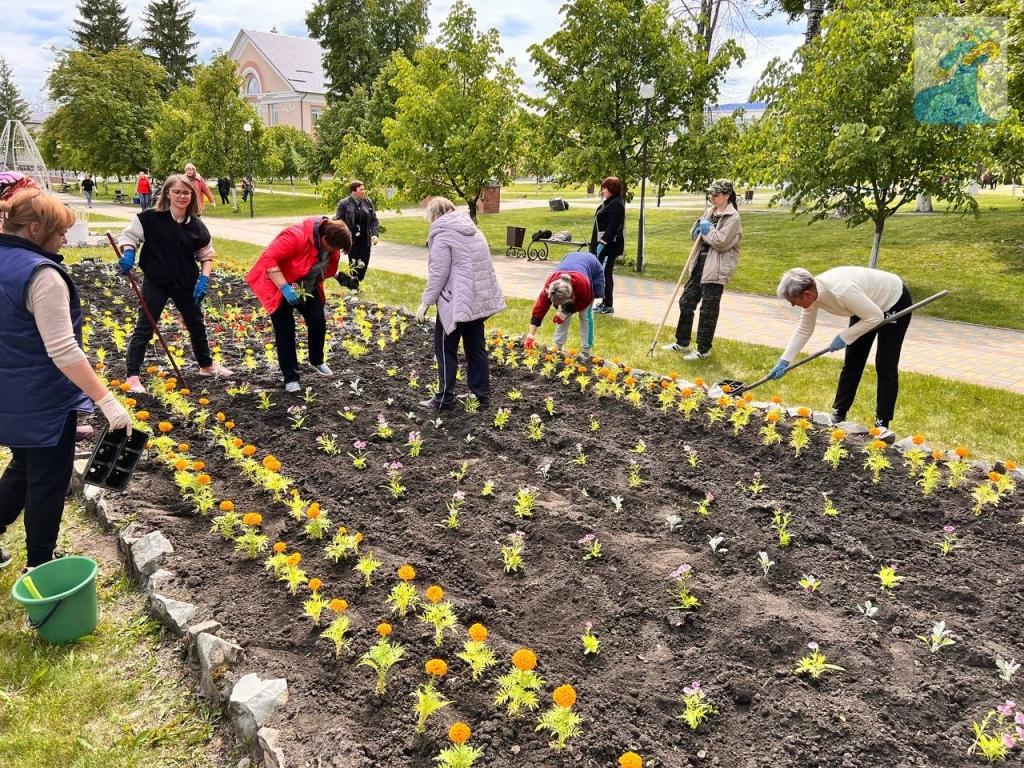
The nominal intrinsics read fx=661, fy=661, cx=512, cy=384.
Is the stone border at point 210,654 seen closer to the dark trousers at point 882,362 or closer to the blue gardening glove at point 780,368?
the blue gardening glove at point 780,368

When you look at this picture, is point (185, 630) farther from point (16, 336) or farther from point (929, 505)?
point (929, 505)

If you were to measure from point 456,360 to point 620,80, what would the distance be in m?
9.53

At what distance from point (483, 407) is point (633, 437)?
4.08 feet

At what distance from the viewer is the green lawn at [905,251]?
1089 cm

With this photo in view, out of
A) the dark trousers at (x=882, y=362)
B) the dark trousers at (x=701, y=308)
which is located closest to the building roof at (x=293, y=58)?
the dark trousers at (x=701, y=308)

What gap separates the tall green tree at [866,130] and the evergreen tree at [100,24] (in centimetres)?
5563

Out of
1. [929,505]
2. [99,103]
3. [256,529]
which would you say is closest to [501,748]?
[256,529]

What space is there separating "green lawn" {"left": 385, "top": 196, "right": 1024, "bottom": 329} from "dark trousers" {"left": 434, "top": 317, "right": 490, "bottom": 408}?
7.55 meters

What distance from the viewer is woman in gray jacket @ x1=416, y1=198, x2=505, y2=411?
197 inches

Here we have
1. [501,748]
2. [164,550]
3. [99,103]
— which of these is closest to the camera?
[501,748]

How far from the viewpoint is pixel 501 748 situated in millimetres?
2287

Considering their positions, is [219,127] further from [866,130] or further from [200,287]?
[866,130]

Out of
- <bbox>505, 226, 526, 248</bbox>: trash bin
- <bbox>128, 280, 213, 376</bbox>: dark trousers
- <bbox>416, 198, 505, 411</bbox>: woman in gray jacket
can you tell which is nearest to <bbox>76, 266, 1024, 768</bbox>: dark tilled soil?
<bbox>416, 198, 505, 411</bbox>: woman in gray jacket

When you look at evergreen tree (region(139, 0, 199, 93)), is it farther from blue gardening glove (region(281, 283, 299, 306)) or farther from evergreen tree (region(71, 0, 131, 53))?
blue gardening glove (region(281, 283, 299, 306))
